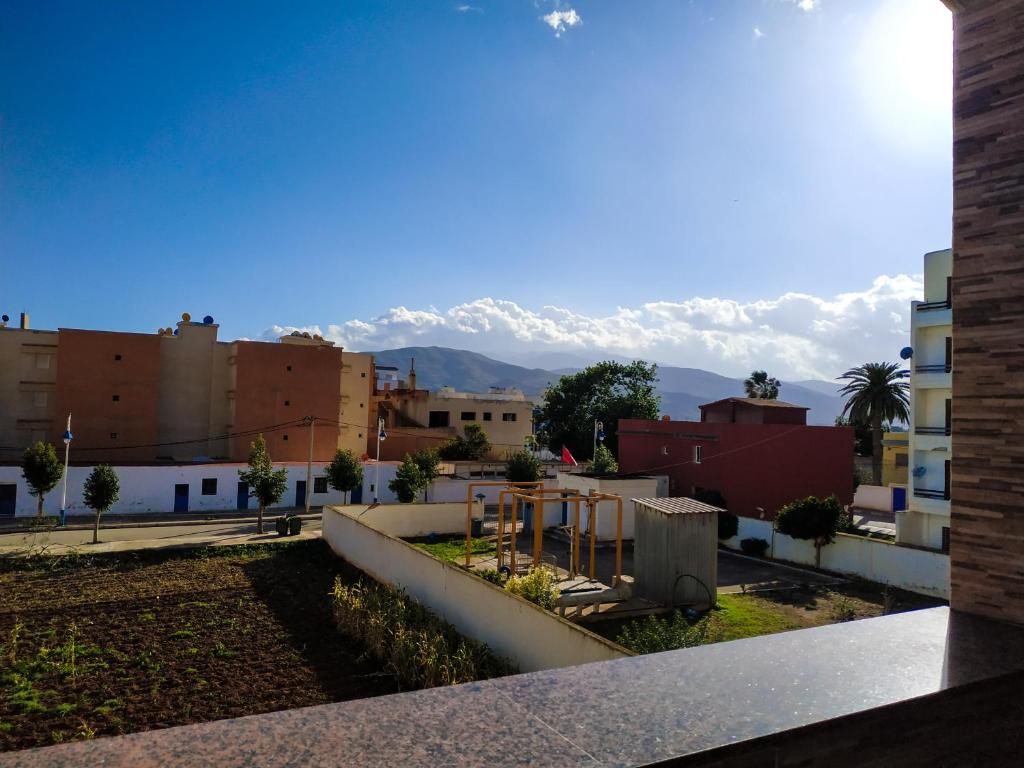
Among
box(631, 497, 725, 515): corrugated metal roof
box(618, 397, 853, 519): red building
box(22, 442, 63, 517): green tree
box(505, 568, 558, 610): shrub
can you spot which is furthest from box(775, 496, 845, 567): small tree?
box(22, 442, 63, 517): green tree

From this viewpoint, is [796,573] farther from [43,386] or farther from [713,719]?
[43,386]

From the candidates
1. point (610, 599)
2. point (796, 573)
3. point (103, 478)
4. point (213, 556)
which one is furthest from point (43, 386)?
point (796, 573)

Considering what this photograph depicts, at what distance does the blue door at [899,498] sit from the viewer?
101 ft

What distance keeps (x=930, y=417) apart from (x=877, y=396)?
1097 centimetres

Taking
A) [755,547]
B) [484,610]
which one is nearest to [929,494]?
[755,547]

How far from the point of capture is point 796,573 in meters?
18.8

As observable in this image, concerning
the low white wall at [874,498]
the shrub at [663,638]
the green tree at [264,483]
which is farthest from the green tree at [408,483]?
the low white wall at [874,498]

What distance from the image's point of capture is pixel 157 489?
27.0m

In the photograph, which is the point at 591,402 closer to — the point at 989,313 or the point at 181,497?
the point at 181,497

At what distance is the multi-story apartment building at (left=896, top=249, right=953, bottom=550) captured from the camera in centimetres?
2059

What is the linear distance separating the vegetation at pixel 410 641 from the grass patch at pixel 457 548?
522 cm

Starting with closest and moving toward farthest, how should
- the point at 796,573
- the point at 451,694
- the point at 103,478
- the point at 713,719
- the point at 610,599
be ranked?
1. the point at 713,719
2. the point at 451,694
3. the point at 610,599
4. the point at 796,573
5. the point at 103,478

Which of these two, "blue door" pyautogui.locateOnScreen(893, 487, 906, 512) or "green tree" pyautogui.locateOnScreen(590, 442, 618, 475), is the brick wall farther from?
"blue door" pyautogui.locateOnScreen(893, 487, 906, 512)

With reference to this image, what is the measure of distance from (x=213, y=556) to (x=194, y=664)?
927 centimetres
